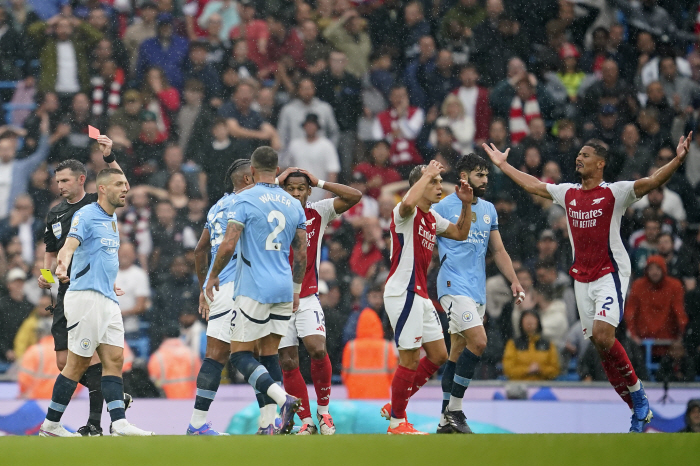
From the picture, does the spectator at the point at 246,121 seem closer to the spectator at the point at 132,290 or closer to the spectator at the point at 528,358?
the spectator at the point at 132,290

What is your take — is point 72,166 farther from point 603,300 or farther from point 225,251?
point 603,300

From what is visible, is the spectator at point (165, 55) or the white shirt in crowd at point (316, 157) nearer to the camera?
the white shirt in crowd at point (316, 157)

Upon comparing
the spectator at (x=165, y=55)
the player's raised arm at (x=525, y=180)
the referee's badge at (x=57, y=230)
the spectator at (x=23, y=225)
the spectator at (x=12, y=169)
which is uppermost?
the spectator at (x=165, y=55)

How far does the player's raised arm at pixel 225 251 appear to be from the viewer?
24.7ft

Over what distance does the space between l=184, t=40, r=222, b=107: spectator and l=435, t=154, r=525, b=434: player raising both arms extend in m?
7.05

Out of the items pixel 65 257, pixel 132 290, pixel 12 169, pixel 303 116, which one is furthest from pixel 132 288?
pixel 65 257

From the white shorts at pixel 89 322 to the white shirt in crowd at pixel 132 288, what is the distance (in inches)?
214

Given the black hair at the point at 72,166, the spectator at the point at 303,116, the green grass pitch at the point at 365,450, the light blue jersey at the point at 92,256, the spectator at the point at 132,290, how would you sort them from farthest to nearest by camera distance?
the spectator at the point at 303,116 → the spectator at the point at 132,290 → the black hair at the point at 72,166 → the light blue jersey at the point at 92,256 → the green grass pitch at the point at 365,450

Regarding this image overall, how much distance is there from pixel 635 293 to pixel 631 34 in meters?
5.50

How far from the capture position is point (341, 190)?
8844 millimetres

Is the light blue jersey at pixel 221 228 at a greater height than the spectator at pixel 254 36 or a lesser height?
lesser

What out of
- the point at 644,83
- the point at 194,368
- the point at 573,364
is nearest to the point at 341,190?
the point at 194,368

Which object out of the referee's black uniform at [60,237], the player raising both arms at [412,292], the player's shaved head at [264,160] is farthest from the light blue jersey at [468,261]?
the referee's black uniform at [60,237]

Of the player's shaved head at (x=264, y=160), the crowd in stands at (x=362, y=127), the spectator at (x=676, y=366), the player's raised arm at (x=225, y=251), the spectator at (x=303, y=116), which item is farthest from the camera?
the spectator at (x=303, y=116)
